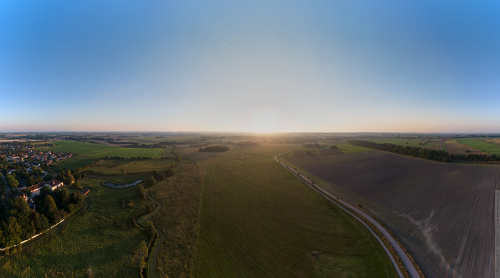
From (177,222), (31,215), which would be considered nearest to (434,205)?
(177,222)

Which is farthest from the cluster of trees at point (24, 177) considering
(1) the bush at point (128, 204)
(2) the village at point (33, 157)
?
(1) the bush at point (128, 204)

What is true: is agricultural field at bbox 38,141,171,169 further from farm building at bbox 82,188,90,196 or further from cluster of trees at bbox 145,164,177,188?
cluster of trees at bbox 145,164,177,188

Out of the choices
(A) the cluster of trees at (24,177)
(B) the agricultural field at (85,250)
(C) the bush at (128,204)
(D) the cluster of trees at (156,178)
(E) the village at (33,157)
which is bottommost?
(B) the agricultural field at (85,250)

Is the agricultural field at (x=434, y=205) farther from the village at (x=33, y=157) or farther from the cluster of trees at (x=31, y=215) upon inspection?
the village at (x=33, y=157)

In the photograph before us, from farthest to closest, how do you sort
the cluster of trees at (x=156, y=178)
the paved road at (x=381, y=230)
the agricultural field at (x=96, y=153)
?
the agricultural field at (x=96, y=153) → the cluster of trees at (x=156, y=178) → the paved road at (x=381, y=230)

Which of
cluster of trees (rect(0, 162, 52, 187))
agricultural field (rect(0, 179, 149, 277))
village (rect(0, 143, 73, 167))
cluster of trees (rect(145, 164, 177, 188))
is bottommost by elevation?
agricultural field (rect(0, 179, 149, 277))

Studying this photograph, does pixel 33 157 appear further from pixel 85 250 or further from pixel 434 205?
pixel 434 205

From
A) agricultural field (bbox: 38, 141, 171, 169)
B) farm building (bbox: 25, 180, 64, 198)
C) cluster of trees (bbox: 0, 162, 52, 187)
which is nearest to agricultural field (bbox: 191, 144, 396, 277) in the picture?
farm building (bbox: 25, 180, 64, 198)
